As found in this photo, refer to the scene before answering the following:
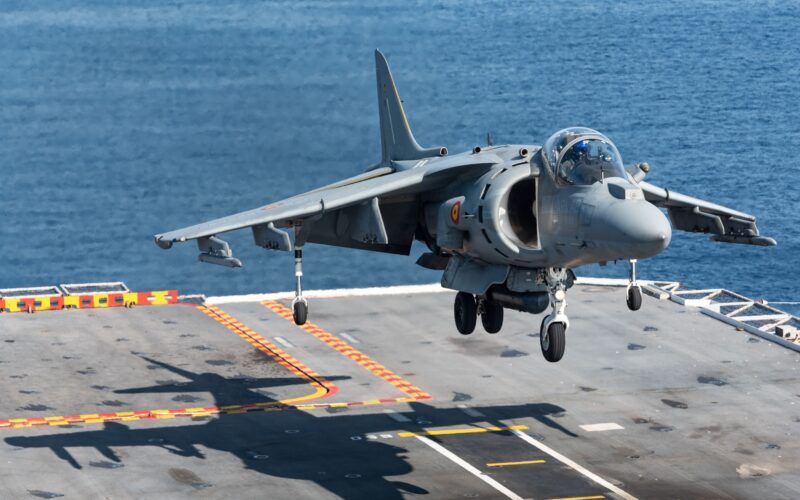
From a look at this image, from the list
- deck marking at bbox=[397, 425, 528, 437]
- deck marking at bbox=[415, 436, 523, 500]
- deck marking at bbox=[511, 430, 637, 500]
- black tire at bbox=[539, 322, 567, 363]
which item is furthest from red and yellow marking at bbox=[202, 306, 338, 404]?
black tire at bbox=[539, 322, 567, 363]

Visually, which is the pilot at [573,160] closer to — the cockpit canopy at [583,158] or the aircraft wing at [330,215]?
the cockpit canopy at [583,158]

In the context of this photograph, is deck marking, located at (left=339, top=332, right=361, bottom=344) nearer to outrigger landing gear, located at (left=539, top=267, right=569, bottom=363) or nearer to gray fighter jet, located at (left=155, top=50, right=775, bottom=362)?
gray fighter jet, located at (left=155, top=50, right=775, bottom=362)

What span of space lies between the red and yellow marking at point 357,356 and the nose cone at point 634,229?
751 inches

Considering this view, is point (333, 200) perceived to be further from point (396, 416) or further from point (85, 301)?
point (85, 301)

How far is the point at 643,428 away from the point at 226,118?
321ft

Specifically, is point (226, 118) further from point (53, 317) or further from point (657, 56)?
point (53, 317)

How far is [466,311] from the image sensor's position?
49.9 m

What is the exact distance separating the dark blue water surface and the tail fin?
5055cm

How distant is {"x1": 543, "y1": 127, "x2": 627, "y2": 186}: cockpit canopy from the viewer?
4228cm

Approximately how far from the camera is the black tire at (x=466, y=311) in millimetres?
49875

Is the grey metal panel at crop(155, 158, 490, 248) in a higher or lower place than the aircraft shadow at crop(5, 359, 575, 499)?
higher

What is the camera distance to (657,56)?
619 ft

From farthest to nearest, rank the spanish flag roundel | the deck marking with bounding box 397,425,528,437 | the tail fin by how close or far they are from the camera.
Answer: the tail fin → the deck marking with bounding box 397,425,528,437 → the spanish flag roundel

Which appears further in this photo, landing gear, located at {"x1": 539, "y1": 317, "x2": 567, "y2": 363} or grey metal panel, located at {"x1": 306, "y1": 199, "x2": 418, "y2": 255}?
grey metal panel, located at {"x1": 306, "y1": 199, "x2": 418, "y2": 255}
